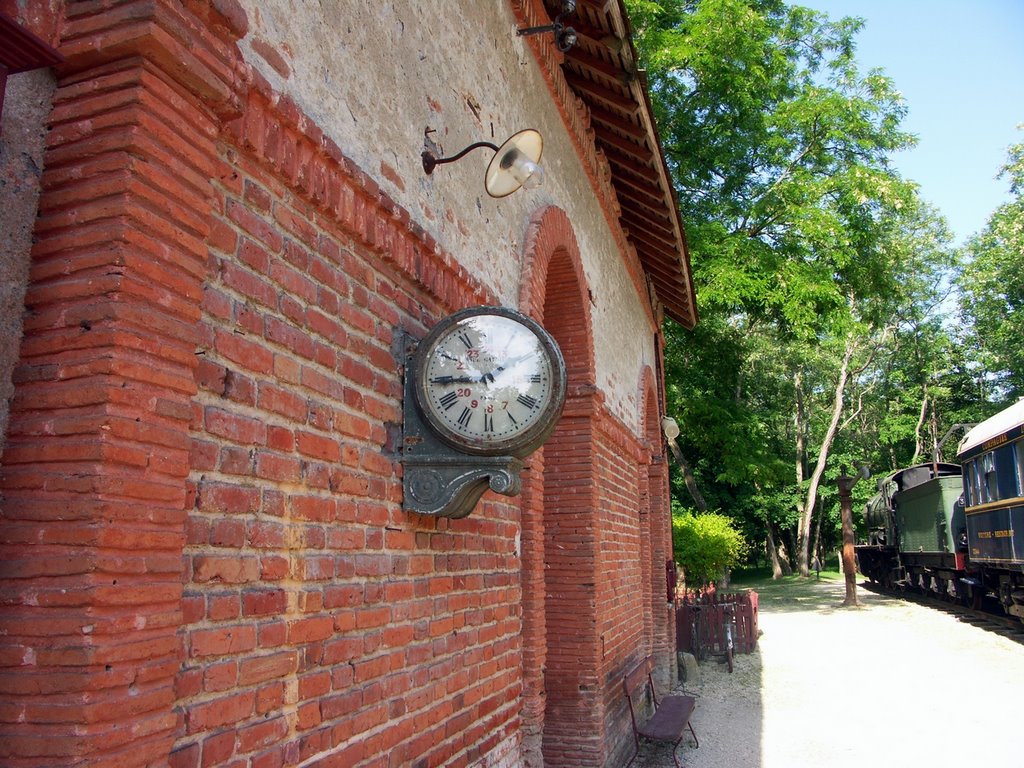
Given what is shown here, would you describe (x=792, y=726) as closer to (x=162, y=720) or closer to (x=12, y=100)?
(x=162, y=720)

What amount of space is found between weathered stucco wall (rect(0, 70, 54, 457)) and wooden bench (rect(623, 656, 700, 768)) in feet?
24.2

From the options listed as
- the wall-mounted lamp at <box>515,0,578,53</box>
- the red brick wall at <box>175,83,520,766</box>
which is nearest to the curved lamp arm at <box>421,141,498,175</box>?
the red brick wall at <box>175,83,520,766</box>

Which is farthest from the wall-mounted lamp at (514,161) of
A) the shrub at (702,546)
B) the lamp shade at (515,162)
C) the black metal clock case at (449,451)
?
the shrub at (702,546)

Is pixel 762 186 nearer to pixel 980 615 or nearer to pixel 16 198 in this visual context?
pixel 980 615

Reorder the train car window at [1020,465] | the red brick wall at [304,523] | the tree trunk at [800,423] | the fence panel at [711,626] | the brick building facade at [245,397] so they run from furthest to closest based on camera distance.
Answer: the tree trunk at [800,423] → the fence panel at [711,626] → the train car window at [1020,465] → the red brick wall at [304,523] → the brick building facade at [245,397]

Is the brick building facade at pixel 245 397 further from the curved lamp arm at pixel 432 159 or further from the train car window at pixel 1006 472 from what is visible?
the train car window at pixel 1006 472

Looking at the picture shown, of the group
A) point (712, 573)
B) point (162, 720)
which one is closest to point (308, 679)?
point (162, 720)

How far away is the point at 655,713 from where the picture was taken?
8.96 metres

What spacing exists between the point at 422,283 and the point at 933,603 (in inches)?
899

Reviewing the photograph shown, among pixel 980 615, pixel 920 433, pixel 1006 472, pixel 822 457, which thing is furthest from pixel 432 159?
pixel 920 433

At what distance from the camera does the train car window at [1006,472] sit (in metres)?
14.0

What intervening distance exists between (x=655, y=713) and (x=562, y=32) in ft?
23.4

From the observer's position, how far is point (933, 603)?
71.8 feet

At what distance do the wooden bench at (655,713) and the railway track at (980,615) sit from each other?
9.11m
